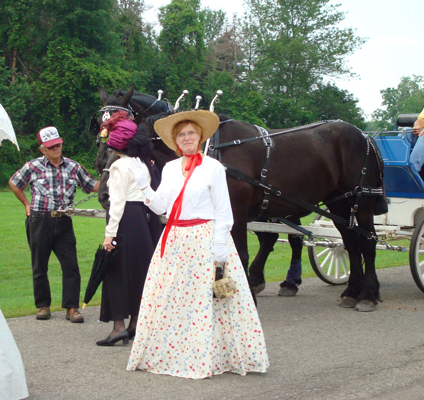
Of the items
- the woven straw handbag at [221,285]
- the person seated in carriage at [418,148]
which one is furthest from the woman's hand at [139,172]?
the person seated in carriage at [418,148]

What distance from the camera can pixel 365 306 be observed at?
649 centimetres

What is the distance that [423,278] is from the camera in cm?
692

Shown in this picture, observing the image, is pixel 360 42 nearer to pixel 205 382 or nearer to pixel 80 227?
pixel 80 227

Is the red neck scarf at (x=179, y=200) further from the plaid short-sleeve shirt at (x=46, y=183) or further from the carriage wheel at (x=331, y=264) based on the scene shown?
the carriage wheel at (x=331, y=264)

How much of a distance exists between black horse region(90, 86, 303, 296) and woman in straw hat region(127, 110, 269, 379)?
1.23 m

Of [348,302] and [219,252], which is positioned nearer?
[219,252]

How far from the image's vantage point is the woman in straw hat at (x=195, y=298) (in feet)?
13.5

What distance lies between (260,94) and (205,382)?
50.4m

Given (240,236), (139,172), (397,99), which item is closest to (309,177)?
(240,236)

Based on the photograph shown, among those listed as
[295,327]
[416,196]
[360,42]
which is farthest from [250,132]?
[360,42]

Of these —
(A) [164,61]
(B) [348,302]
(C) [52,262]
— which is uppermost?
(A) [164,61]

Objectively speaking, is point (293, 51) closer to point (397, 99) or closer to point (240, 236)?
point (240, 236)

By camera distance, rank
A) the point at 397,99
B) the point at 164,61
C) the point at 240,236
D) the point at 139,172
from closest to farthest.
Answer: the point at 139,172 < the point at 240,236 < the point at 164,61 < the point at 397,99

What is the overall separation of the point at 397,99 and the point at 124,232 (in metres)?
131
